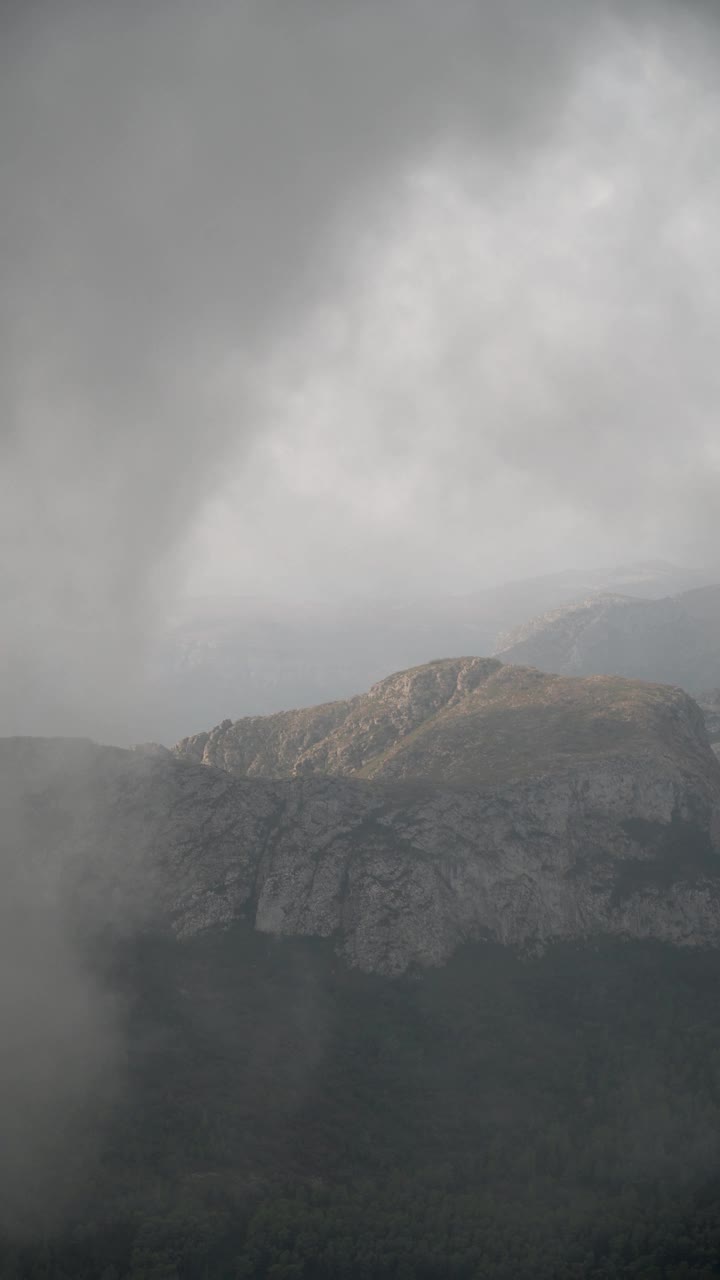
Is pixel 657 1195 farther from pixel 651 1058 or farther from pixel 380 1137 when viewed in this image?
pixel 380 1137

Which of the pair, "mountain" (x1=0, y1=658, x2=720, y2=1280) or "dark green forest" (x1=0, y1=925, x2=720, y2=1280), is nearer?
"dark green forest" (x1=0, y1=925, x2=720, y2=1280)

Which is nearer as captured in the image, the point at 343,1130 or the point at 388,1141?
the point at 388,1141

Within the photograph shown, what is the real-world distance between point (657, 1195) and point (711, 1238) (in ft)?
56.8

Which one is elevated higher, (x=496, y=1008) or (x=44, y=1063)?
(x=44, y=1063)

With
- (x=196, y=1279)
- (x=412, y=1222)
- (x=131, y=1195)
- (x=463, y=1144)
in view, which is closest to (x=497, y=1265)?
(x=412, y=1222)

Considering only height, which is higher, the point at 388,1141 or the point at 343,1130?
the point at 343,1130

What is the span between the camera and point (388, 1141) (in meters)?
154

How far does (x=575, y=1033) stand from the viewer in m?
188

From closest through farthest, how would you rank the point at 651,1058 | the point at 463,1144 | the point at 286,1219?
the point at 286,1219, the point at 463,1144, the point at 651,1058

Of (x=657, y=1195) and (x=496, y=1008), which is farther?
(x=496, y=1008)

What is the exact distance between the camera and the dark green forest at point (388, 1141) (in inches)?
4815

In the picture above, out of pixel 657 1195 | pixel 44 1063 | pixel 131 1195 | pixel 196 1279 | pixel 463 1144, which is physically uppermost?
pixel 44 1063

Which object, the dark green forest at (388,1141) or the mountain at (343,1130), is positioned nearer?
the dark green forest at (388,1141)

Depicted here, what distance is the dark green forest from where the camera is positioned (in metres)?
122
